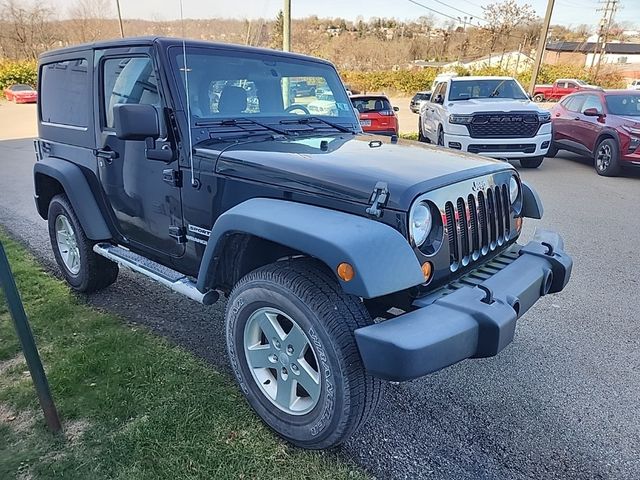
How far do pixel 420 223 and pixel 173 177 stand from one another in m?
1.55

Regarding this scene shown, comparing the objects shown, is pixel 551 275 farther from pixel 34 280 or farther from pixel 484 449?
pixel 34 280

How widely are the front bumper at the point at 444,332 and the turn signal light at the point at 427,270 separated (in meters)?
0.11

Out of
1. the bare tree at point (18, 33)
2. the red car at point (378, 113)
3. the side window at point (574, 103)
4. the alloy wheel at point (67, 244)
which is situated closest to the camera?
the alloy wheel at point (67, 244)

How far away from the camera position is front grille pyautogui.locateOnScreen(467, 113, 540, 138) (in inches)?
368

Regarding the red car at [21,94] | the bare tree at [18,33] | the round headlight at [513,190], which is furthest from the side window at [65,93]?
the bare tree at [18,33]

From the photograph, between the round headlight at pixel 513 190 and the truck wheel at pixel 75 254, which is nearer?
the round headlight at pixel 513 190

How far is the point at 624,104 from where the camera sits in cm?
974

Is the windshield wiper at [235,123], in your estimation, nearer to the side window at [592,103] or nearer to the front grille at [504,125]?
the front grille at [504,125]

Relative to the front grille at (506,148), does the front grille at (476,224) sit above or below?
above

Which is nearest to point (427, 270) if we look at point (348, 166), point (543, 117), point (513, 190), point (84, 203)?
point (348, 166)

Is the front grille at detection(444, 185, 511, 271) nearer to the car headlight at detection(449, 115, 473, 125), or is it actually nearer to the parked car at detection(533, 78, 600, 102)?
the car headlight at detection(449, 115, 473, 125)

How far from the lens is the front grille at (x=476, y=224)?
2.36 m

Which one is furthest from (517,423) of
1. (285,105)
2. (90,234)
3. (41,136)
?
(41,136)

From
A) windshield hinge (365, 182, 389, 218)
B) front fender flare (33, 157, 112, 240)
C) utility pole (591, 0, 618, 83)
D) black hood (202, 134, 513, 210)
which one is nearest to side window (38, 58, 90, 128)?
front fender flare (33, 157, 112, 240)
